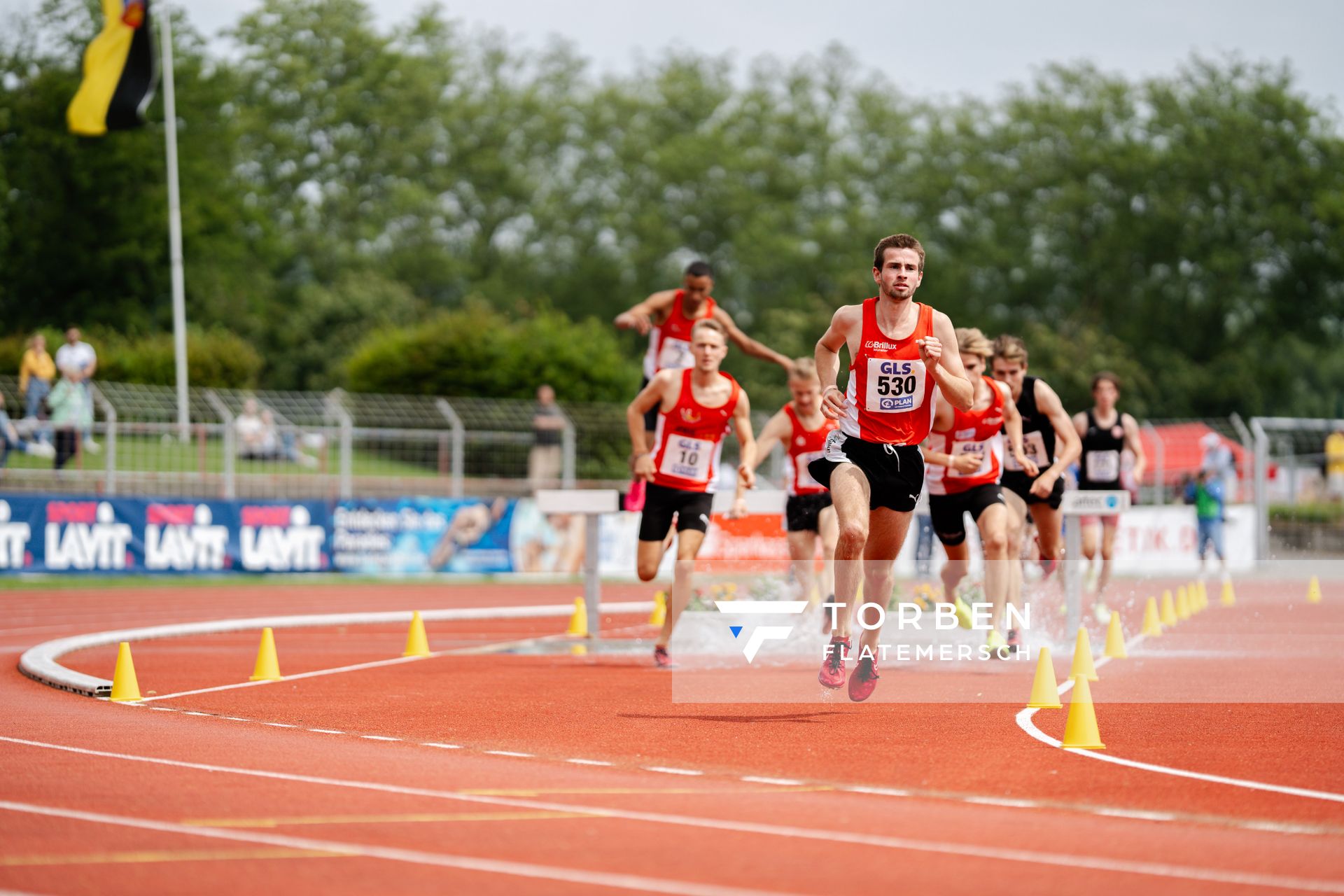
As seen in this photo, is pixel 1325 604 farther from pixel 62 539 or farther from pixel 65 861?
pixel 65 861

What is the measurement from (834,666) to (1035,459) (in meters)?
5.41

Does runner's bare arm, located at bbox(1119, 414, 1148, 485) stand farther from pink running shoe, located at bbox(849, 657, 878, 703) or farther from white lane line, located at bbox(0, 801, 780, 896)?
white lane line, located at bbox(0, 801, 780, 896)

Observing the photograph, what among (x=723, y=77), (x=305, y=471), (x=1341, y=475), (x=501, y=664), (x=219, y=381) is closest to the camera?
(x=501, y=664)

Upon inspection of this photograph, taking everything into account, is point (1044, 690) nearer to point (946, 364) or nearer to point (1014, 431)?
point (946, 364)

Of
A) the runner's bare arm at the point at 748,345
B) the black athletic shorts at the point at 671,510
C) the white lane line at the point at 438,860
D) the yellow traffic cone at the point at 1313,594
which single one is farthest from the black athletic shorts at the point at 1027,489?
the yellow traffic cone at the point at 1313,594

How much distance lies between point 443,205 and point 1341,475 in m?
40.1

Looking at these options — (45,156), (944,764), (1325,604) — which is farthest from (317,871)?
(45,156)

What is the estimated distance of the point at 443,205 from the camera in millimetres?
67062

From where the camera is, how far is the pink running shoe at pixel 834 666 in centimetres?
912

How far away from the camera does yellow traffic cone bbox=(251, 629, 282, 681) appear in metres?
11.8

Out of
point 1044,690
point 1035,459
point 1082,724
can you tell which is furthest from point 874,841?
point 1035,459

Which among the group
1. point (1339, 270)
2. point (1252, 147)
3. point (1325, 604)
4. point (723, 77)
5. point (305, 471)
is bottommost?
point (1325, 604)

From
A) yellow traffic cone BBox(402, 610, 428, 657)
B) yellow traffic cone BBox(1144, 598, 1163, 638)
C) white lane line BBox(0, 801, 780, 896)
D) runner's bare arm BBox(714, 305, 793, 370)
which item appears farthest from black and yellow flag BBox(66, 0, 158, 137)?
white lane line BBox(0, 801, 780, 896)

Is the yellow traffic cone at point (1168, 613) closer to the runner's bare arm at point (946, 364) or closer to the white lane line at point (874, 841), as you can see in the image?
the runner's bare arm at point (946, 364)
